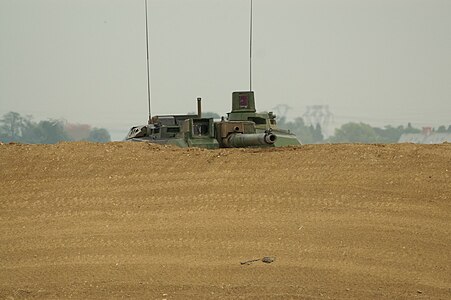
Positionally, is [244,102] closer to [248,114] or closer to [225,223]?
[248,114]

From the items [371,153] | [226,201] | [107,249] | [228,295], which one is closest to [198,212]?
[226,201]

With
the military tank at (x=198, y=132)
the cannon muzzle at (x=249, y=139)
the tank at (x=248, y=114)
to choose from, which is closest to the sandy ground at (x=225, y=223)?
the cannon muzzle at (x=249, y=139)

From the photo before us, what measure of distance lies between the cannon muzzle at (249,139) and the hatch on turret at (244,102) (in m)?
3.89

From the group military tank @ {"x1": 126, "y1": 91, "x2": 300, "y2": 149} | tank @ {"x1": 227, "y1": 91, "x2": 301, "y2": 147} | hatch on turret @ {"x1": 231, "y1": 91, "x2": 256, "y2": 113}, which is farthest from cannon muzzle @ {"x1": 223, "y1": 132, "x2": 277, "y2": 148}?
hatch on turret @ {"x1": 231, "y1": 91, "x2": 256, "y2": 113}

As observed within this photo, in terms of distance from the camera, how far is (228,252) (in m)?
7.52

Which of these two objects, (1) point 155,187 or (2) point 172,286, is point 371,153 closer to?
(1) point 155,187

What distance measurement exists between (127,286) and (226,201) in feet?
6.02

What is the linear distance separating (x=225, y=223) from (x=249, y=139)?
6612mm

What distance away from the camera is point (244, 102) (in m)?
19.9

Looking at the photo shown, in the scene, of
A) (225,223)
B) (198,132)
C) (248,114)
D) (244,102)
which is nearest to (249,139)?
(198,132)

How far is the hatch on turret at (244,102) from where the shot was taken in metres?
19.8

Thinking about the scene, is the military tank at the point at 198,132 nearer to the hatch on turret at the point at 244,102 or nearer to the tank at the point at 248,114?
the tank at the point at 248,114

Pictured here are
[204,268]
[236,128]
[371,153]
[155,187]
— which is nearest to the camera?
[204,268]

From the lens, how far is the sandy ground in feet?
23.1
